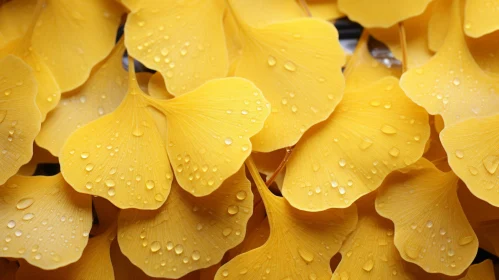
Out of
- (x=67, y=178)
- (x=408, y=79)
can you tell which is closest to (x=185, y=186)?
(x=67, y=178)

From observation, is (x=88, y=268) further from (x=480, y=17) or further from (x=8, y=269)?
(x=480, y=17)

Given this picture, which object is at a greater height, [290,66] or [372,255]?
[290,66]

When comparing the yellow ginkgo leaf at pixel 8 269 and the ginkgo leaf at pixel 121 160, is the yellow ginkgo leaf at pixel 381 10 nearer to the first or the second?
the ginkgo leaf at pixel 121 160

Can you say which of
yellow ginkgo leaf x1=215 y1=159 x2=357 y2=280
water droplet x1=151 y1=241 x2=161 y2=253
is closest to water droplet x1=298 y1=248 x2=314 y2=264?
yellow ginkgo leaf x1=215 y1=159 x2=357 y2=280

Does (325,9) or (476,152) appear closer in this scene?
(476,152)

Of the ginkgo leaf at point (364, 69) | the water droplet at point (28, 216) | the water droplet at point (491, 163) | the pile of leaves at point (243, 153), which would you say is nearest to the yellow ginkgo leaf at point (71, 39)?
the pile of leaves at point (243, 153)

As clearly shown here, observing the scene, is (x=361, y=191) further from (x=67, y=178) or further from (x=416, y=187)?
(x=67, y=178)

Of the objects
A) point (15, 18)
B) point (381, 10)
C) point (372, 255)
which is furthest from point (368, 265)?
point (15, 18)
